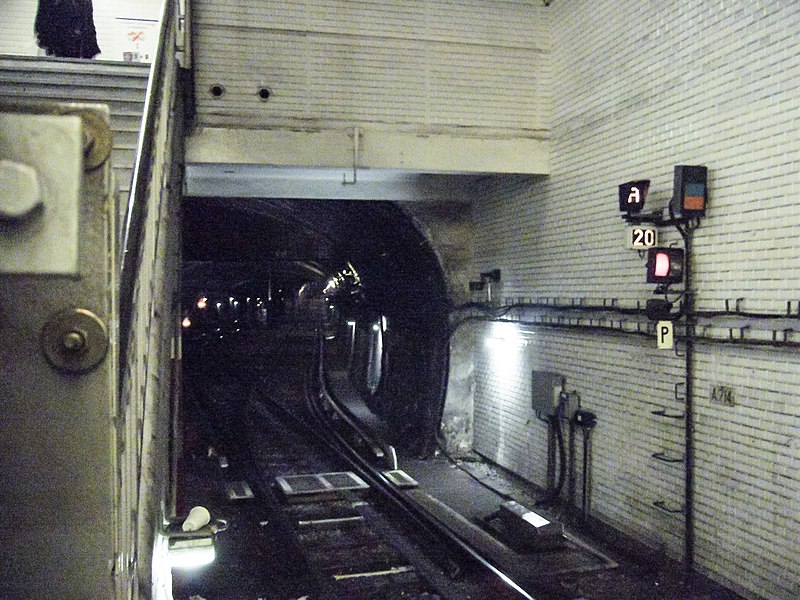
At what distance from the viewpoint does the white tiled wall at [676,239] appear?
20.3 feet

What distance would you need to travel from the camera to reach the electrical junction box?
9570mm

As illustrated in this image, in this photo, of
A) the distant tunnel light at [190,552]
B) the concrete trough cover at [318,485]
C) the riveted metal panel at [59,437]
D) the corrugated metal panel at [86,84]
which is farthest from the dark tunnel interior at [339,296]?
the riveted metal panel at [59,437]

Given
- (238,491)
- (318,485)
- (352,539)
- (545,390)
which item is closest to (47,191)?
(352,539)

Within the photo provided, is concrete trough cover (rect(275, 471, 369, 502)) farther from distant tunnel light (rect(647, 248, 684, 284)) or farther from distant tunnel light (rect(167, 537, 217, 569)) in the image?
distant tunnel light (rect(167, 537, 217, 569))

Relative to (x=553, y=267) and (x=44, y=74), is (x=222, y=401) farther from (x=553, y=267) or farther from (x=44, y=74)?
(x=44, y=74)

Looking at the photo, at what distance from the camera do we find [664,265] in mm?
7082

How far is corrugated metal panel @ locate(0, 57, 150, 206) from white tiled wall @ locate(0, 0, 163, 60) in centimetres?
577

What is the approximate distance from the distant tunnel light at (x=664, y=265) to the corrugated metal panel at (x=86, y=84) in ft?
15.0

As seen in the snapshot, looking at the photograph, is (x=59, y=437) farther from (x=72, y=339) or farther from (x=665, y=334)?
(x=665, y=334)

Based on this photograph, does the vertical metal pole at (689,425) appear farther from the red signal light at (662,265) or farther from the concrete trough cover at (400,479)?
the concrete trough cover at (400,479)

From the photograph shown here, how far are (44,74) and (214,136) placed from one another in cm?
295

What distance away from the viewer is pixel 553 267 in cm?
980

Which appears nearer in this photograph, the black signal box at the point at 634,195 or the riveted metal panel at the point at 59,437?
the riveted metal panel at the point at 59,437

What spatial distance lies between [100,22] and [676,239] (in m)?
9.65
